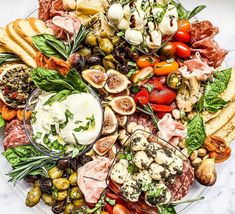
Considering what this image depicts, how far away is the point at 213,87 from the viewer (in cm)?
321

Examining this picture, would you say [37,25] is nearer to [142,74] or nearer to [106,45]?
[106,45]

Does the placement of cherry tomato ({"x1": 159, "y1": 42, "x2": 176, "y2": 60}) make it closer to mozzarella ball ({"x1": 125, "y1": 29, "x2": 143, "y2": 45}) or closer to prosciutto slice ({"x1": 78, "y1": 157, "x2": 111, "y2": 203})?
mozzarella ball ({"x1": 125, "y1": 29, "x2": 143, "y2": 45})

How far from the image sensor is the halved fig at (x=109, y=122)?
3139mm

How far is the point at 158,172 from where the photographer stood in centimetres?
290

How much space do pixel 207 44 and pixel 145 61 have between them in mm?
385

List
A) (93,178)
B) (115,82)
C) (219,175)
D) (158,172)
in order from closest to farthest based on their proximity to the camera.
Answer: (158,172) < (93,178) < (115,82) < (219,175)

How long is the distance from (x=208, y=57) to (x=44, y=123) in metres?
1.06

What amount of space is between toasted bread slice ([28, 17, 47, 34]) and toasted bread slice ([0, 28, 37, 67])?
0.47 ft

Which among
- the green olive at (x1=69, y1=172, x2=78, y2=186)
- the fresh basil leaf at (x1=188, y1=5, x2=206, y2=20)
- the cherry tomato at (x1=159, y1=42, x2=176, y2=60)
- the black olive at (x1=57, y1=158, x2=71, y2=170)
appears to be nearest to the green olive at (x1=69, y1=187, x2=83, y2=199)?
the green olive at (x1=69, y1=172, x2=78, y2=186)

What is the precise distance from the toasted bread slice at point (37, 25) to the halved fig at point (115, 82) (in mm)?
477

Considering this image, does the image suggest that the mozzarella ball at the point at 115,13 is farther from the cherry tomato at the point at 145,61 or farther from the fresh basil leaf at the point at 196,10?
the fresh basil leaf at the point at 196,10

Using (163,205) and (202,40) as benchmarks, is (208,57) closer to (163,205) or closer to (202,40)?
(202,40)

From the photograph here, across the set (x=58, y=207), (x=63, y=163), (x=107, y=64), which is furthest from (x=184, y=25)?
(x=58, y=207)

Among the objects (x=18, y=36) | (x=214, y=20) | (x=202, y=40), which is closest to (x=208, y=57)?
(x=202, y=40)
